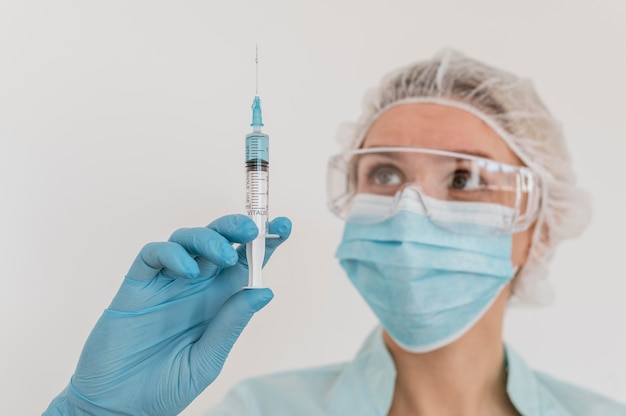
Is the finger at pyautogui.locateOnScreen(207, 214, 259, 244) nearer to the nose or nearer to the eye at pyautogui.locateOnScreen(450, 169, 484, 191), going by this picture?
the nose

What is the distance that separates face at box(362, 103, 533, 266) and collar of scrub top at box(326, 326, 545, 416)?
30cm

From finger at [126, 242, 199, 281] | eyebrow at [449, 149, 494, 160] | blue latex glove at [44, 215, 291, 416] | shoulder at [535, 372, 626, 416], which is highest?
eyebrow at [449, 149, 494, 160]

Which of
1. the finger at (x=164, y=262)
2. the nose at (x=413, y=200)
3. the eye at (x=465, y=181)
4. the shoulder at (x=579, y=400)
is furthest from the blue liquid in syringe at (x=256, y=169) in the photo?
the shoulder at (x=579, y=400)

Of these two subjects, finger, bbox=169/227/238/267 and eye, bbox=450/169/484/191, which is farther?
eye, bbox=450/169/484/191

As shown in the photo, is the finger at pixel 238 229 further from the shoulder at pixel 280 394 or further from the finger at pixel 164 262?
the shoulder at pixel 280 394

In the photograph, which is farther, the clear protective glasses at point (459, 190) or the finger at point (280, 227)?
the clear protective glasses at point (459, 190)

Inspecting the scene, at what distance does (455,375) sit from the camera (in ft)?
4.79

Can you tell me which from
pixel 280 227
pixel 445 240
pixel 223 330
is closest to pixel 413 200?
pixel 445 240

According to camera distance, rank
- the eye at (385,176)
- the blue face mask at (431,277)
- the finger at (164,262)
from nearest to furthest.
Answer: the finger at (164,262) < the blue face mask at (431,277) < the eye at (385,176)

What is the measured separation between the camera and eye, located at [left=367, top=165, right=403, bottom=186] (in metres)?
1.47

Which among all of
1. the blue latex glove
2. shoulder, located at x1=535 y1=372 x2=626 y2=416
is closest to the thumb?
the blue latex glove

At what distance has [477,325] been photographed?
146 centimetres

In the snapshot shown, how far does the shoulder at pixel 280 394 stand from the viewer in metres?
1.50

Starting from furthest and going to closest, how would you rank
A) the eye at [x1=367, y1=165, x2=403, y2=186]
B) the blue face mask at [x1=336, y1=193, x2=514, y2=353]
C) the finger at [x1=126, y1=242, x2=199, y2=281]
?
the eye at [x1=367, y1=165, x2=403, y2=186] → the blue face mask at [x1=336, y1=193, x2=514, y2=353] → the finger at [x1=126, y1=242, x2=199, y2=281]
